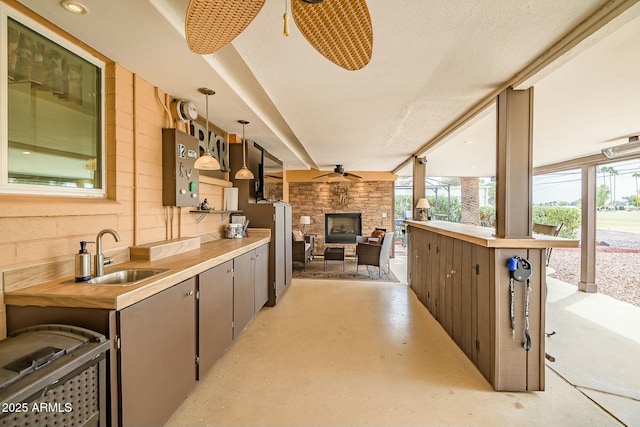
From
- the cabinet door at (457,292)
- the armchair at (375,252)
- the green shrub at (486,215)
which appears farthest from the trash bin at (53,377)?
the green shrub at (486,215)

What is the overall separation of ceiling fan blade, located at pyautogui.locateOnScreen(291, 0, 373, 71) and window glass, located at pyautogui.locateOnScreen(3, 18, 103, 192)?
1.59 metres

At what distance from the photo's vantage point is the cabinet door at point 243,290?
2.66 m

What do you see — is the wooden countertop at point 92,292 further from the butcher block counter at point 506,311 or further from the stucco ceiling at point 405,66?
the butcher block counter at point 506,311

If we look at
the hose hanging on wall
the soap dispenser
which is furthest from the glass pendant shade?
the hose hanging on wall

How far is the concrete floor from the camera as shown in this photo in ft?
5.88

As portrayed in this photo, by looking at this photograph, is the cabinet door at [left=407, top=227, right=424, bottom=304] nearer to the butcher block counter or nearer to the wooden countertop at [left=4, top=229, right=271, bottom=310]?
the butcher block counter

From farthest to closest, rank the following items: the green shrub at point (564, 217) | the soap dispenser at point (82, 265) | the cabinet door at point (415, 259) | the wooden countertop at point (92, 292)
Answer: the green shrub at point (564, 217) → the cabinet door at point (415, 259) → the soap dispenser at point (82, 265) → the wooden countertop at point (92, 292)

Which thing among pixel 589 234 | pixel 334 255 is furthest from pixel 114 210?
pixel 589 234

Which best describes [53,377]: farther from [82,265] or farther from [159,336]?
[82,265]

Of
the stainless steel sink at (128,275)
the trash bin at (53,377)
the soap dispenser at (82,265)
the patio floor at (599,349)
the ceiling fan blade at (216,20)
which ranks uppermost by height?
the ceiling fan blade at (216,20)

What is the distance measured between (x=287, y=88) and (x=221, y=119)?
4.00 feet

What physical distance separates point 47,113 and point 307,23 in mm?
1666

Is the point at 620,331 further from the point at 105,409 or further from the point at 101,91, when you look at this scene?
the point at 101,91

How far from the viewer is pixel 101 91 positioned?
1.99 meters
